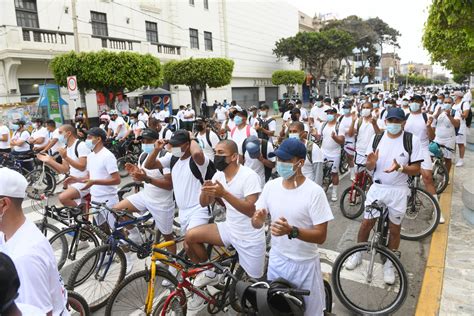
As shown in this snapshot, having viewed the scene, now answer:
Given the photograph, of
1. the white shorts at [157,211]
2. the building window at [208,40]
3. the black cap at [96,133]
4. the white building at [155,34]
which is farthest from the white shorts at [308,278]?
the building window at [208,40]

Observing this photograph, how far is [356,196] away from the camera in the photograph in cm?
655

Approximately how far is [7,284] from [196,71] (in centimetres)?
2551

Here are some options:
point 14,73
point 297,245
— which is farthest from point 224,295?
point 14,73

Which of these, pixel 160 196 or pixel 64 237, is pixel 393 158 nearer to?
pixel 160 196

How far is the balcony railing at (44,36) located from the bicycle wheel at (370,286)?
19459 millimetres

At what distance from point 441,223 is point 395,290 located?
243 centimetres

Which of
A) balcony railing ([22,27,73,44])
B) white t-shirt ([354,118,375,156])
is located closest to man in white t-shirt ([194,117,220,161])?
white t-shirt ([354,118,375,156])

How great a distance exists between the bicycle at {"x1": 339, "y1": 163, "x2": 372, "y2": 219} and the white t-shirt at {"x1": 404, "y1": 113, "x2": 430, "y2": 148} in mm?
1503

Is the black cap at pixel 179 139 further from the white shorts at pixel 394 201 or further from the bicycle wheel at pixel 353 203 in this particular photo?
the bicycle wheel at pixel 353 203

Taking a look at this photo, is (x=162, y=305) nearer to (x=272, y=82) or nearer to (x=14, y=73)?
(x=14, y=73)

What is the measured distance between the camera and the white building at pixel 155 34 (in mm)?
18359

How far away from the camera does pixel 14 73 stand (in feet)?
60.1

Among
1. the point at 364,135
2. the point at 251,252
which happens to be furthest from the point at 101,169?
the point at 364,135

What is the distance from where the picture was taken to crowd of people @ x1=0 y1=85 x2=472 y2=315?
2135mm
